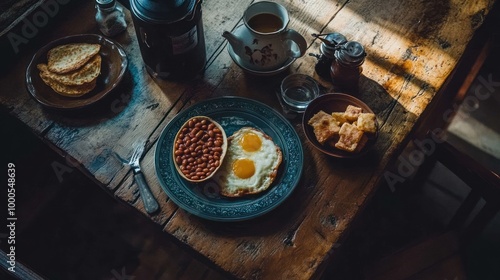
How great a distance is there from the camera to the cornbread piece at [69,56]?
1.77 meters

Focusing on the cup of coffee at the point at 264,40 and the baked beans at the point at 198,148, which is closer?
the baked beans at the point at 198,148

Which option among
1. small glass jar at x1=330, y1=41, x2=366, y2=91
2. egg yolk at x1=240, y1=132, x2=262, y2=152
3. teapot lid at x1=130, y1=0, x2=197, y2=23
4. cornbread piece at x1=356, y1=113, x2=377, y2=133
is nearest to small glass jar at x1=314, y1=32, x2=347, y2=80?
small glass jar at x1=330, y1=41, x2=366, y2=91

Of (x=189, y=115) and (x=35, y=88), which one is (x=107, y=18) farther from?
(x=189, y=115)

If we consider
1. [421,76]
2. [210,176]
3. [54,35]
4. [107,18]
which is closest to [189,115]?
[210,176]

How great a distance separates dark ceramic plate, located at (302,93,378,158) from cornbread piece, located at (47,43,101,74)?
85 centimetres

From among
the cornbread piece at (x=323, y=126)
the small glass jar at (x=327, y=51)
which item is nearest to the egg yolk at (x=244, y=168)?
the cornbread piece at (x=323, y=126)

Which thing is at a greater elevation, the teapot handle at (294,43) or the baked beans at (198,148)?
the teapot handle at (294,43)

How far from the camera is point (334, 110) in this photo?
1771mm

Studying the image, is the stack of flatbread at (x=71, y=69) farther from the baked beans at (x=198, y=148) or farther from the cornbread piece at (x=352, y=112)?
the cornbread piece at (x=352, y=112)

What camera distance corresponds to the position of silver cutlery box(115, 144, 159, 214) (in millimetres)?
1582

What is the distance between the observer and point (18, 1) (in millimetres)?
2012

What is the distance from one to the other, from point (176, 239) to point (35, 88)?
78cm

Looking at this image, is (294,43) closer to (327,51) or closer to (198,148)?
(327,51)

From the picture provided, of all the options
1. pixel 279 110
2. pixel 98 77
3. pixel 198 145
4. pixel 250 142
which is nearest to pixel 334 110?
pixel 279 110
